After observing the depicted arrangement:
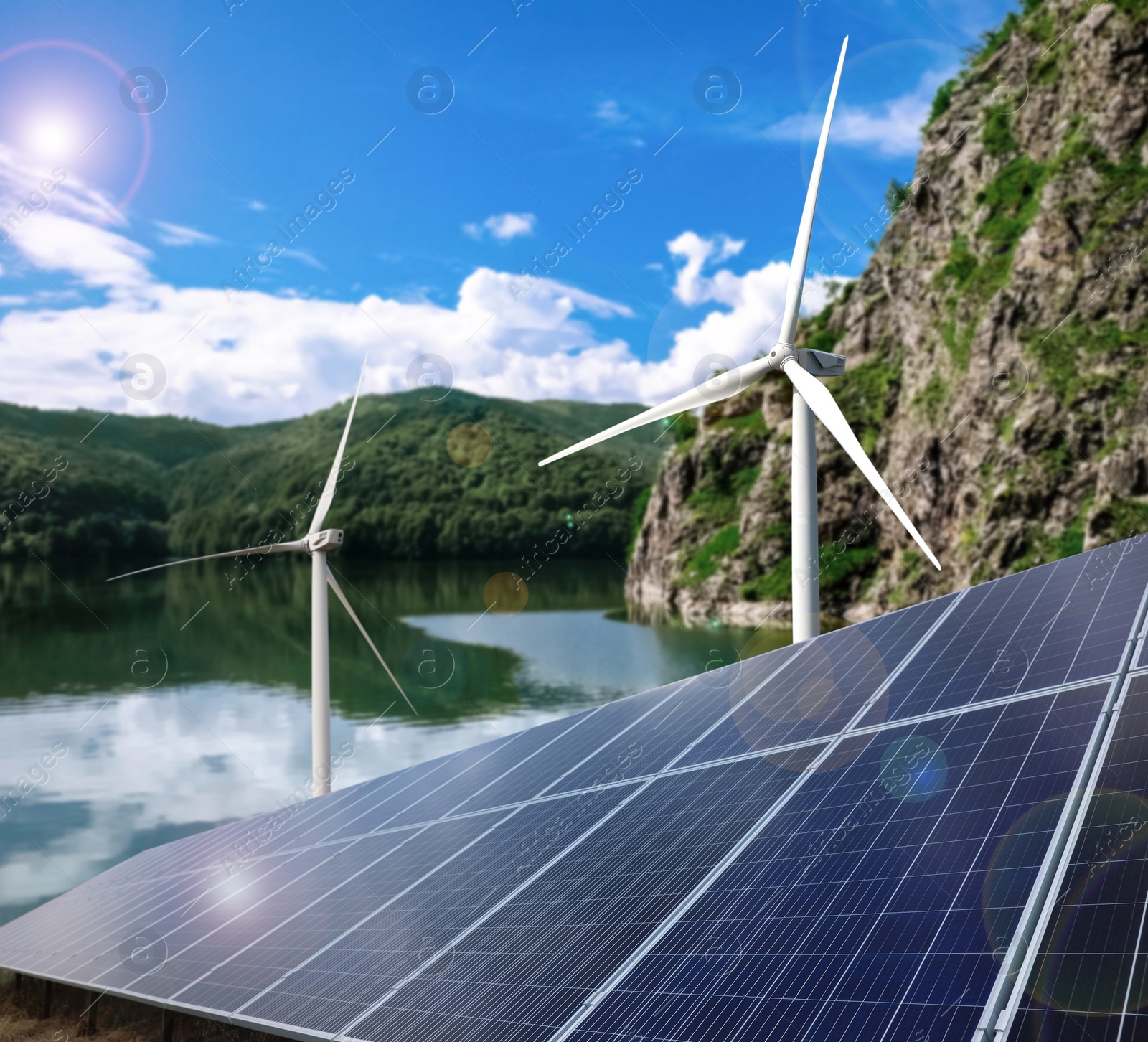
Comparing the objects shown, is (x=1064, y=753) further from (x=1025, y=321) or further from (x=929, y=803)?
(x=1025, y=321)

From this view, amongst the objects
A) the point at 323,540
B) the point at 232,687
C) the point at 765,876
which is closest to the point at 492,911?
the point at 765,876

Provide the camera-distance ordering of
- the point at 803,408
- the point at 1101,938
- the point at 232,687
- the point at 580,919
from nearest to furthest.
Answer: the point at 1101,938
the point at 580,919
the point at 803,408
the point at 232,687

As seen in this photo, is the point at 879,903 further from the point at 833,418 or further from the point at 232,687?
the point at 232,687

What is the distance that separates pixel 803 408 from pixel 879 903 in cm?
1315

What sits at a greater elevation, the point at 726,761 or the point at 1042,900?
the point at 1042,900

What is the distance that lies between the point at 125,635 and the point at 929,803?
10894 cm

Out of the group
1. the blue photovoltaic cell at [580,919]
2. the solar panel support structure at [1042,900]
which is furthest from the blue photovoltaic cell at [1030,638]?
the blue photovoltaic cell at [580,919]

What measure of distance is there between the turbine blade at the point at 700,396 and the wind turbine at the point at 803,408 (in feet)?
0.07

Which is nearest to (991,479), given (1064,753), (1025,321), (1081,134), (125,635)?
(1025,321)

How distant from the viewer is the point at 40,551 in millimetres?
122312

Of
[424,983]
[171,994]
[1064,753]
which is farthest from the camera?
[171,994]

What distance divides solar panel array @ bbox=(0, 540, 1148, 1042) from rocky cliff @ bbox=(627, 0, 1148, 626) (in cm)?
4340

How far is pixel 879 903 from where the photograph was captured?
679cm

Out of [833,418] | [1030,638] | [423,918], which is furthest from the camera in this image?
[833,418]
